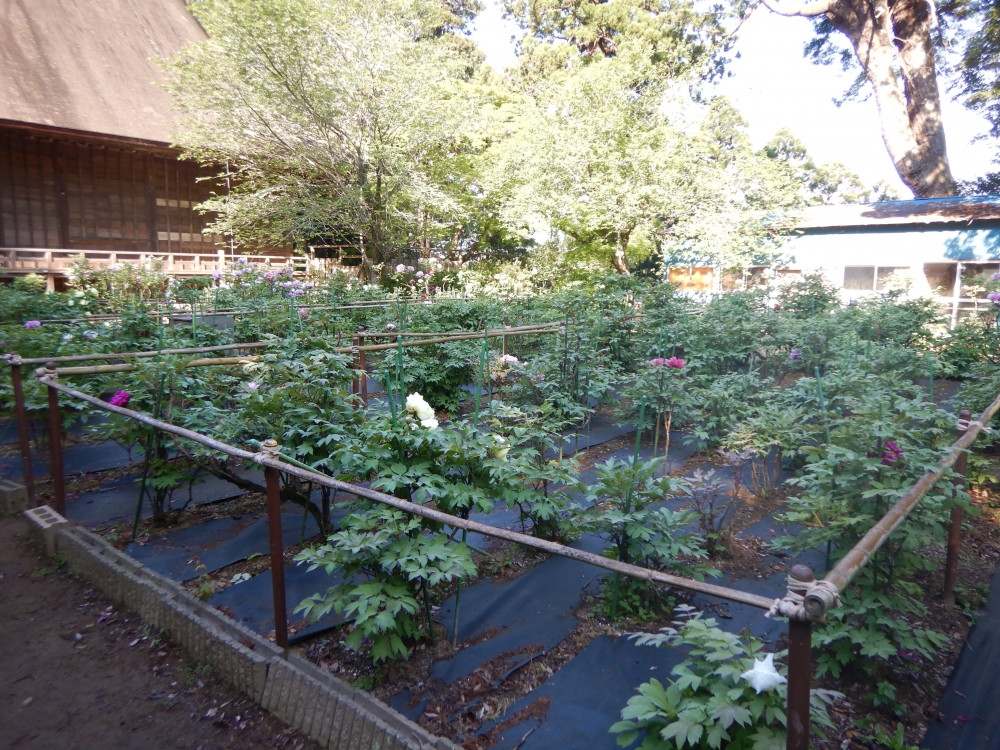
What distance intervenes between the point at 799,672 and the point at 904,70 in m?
18.4

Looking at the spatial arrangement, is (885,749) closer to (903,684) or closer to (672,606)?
(903,684)

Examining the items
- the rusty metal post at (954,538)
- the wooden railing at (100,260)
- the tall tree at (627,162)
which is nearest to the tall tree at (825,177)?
the tall tree at (627,162)

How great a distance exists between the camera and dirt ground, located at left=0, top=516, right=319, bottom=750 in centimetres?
193

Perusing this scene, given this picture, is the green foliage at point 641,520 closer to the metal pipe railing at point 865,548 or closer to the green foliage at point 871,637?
the green foliage at point 871,637

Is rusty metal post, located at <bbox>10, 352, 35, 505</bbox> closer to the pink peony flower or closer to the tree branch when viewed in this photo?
the pink peony flower

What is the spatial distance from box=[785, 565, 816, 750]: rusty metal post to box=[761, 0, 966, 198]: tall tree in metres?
17.9

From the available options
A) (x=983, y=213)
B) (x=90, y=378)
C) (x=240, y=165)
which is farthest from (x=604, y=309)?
(x=240, y=165)

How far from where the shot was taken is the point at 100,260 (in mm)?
13211

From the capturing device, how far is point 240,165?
589 inches

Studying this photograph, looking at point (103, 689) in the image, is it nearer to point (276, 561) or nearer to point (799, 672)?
point (276, 561)

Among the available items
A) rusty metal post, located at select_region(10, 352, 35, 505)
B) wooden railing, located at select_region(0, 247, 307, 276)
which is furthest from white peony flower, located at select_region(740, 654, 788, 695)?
wooden railing, located at select_region(0, 247, 307, 276)

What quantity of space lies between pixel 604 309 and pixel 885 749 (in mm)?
5377

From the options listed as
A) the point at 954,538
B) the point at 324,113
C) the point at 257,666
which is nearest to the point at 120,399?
the point at 257,666

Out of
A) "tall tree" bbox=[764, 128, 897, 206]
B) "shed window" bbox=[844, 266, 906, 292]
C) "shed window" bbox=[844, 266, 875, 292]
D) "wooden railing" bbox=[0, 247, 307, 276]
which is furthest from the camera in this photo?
"tall tree" bbox=[764, 128, 897, 206]
